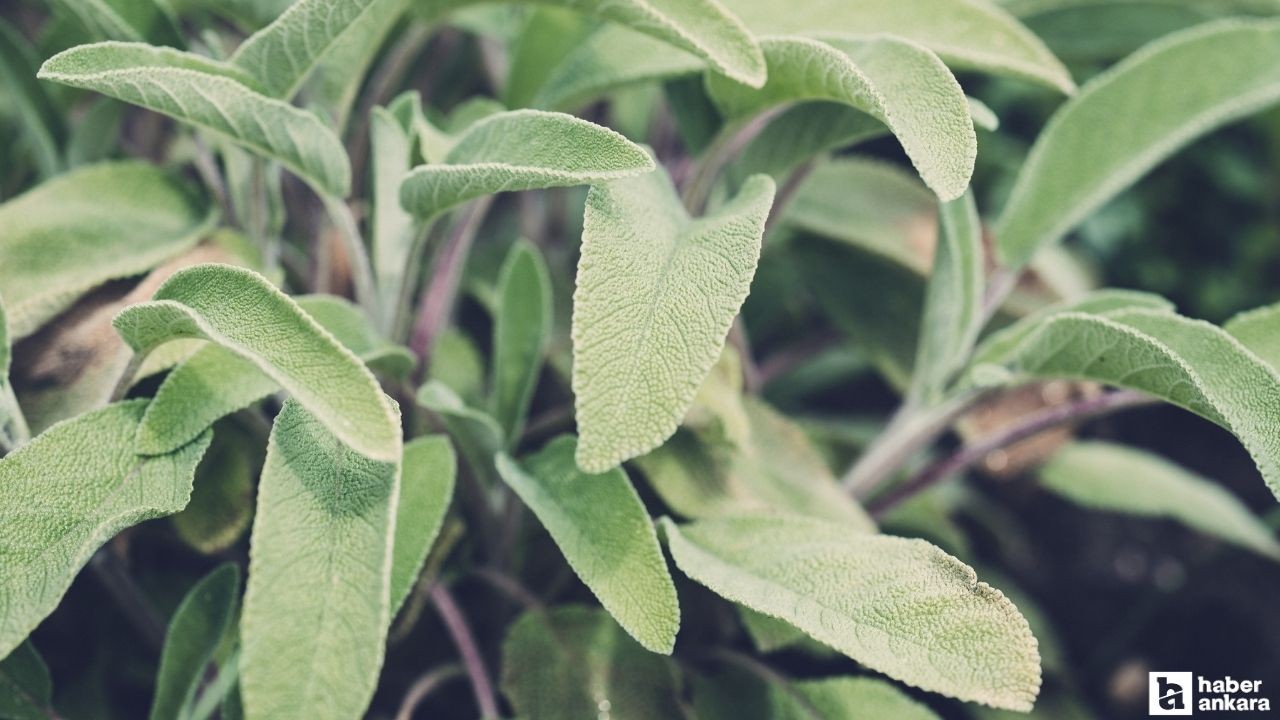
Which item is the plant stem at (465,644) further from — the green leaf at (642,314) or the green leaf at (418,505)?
the green leaf at (642,314)

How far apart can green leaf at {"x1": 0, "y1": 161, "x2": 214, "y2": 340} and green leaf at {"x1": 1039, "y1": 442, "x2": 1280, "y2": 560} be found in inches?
33.8

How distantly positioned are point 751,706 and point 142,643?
516 mm

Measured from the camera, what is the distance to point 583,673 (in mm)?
734

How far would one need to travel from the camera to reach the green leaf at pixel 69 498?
0.54m

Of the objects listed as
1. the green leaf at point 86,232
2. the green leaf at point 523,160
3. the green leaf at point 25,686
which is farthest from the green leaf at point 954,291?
the green leaf at point 25,686

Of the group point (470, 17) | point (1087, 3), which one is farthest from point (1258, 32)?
point (470, 17)

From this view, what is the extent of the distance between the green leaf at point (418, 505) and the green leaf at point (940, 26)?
15.8 inches

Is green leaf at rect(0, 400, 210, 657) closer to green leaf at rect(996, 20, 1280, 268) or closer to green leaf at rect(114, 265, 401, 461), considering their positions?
green leaf at rect(114, 265, 401, 461)

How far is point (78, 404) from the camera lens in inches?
26.5

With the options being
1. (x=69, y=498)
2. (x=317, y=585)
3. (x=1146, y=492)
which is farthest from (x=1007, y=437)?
(x=69, y=498)

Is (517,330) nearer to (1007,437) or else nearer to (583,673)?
(583,673)

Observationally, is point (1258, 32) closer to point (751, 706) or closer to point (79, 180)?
point (751, 706)

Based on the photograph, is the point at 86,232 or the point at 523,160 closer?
the point at 523,160

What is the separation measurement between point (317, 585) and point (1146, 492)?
2.79 feet
